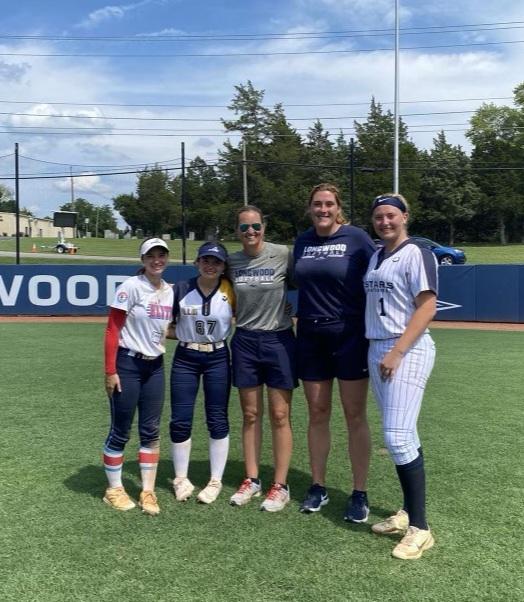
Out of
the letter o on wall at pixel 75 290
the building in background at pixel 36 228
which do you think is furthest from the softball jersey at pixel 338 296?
the building in background at pixel 36 228

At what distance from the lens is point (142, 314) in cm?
379

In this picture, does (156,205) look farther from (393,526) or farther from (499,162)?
(393,526)

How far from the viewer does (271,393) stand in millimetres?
3861

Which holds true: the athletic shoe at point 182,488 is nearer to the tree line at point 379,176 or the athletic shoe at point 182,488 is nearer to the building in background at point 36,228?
the tree line at point 379,176

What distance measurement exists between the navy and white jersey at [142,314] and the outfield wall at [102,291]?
12.4 meters

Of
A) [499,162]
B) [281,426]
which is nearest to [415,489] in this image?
[281,426]

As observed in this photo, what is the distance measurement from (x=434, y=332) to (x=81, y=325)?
8003mm

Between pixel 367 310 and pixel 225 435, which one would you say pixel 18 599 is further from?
pixel 367 310

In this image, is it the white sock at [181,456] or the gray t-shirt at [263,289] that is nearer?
the gray t-shirt at [263,289]

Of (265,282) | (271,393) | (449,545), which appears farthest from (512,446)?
(265,282)

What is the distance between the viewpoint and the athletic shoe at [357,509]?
3.65 meters

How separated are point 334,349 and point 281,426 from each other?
0.67m

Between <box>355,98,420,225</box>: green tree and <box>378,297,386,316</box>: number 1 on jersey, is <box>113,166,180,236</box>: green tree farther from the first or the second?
<box>378,297,386,316</box>: number 1 on jersey

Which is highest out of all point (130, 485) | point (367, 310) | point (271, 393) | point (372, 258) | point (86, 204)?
point (86, 204)
